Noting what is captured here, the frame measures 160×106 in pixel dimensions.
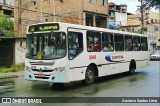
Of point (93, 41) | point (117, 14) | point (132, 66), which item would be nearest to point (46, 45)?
point (93, 41)

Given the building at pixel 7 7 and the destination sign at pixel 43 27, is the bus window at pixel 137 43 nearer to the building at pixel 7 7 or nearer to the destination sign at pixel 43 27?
the destination sign at pixel 43 27

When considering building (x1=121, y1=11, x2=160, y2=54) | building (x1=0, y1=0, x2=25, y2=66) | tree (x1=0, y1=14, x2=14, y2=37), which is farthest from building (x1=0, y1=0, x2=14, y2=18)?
building (x1=0, y1=0, x2=25, y2=66)

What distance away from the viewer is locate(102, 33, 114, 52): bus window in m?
15.9

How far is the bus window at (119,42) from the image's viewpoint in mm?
17312

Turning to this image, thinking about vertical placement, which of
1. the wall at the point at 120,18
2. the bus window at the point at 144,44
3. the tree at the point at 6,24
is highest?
the wall at the point at 120,18

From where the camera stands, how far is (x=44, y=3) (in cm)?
4247

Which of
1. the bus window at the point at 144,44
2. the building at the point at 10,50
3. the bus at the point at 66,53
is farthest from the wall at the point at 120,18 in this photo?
the bus at the point at 66,53

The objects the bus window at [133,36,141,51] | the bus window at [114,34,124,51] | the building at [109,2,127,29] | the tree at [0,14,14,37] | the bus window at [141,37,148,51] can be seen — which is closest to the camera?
the bus window at [114,34,124,51]

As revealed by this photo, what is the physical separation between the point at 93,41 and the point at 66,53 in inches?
101

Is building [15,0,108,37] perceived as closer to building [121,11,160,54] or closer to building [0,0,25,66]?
building [0,0,25,66]

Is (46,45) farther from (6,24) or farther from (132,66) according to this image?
(6,24)

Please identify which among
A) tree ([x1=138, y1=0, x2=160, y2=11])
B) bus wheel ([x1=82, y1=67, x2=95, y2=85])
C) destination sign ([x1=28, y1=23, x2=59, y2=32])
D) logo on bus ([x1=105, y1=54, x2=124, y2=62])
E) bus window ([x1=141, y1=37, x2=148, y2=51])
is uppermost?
tree ([x1=138, y1=0, x2=160, y2=11])

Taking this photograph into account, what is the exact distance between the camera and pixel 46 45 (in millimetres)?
13039

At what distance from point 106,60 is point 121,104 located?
660 centimetres
